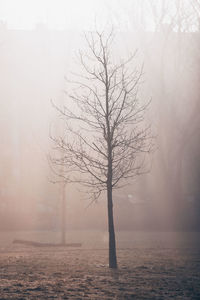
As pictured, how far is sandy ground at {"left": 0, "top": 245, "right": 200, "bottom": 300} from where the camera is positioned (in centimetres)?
830

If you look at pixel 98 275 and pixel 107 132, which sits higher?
pixel 107 132

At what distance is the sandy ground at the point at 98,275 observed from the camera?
8305 millimetres

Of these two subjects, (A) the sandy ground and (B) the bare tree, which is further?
(B) the bare tree

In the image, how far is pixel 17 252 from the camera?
15.1 meters

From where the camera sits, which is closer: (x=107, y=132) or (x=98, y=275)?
(x=98, y=275)

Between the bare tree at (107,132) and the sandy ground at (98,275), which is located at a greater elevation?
the bare tree at (107,132)

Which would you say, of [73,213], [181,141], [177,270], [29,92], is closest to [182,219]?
[181,141]

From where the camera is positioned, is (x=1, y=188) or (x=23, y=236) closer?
(x=23, y=236)

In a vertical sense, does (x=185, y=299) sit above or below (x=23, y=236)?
below

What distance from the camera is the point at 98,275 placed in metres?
10.2

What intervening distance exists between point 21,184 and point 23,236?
51.1 ft

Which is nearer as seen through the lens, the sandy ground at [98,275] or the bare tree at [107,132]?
the sandy ground at [98,275]

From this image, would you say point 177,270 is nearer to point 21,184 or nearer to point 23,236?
point 23,236

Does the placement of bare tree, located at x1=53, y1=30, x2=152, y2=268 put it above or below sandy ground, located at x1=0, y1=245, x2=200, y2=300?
above
